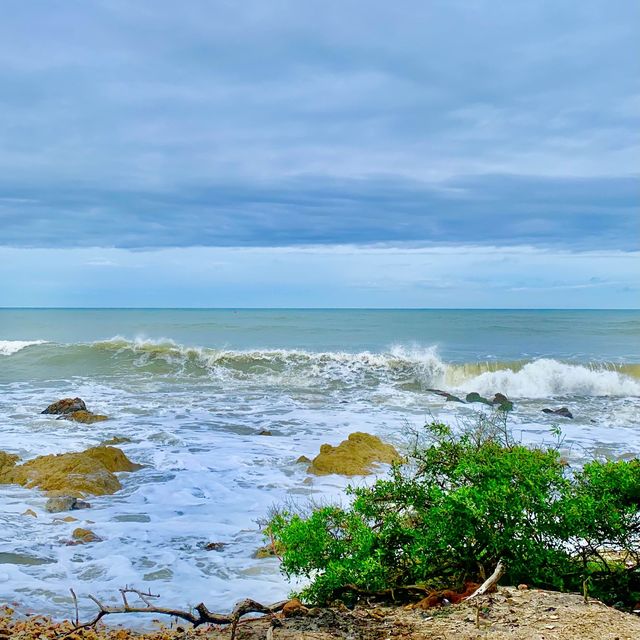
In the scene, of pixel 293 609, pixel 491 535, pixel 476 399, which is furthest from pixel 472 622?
pixel 476 399

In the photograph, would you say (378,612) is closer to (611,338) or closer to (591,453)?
(591,453)

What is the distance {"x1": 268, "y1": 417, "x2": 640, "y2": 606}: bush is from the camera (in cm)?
499

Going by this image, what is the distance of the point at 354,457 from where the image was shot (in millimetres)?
12578

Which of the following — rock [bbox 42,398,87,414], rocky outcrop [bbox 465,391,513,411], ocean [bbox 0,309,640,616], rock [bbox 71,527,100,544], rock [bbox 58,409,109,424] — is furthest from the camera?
rocky outcrop [bbox 465,391,513,411]

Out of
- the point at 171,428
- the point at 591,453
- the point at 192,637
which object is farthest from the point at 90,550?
the point at 591,453

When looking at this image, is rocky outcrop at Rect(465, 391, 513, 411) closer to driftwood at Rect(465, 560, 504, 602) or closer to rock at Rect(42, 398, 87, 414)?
rock at Rect(42, 398, 87, 414)

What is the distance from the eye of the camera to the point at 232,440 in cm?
1559

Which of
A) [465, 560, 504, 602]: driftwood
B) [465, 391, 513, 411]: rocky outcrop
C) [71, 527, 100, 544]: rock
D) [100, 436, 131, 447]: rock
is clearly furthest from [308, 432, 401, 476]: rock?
[465, 391, 513, 411]: rocky outcrop

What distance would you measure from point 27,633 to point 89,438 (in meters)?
10.4

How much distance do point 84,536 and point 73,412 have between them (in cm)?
1009

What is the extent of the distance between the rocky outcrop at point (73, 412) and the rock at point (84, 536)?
926 centimetres

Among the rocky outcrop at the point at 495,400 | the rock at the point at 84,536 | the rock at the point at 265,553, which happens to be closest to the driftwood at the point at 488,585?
the rock at the point at 265,553

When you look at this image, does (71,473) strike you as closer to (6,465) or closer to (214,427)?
(6,465)

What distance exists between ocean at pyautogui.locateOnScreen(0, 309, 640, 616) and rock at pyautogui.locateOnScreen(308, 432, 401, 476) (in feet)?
1.10
